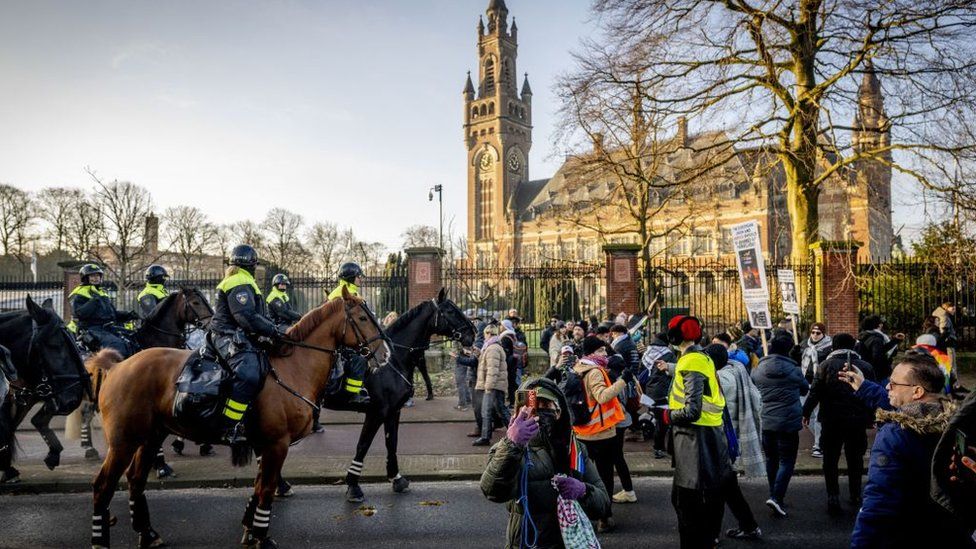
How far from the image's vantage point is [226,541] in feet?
19.8

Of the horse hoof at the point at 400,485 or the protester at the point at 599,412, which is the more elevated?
the protester at the point at 599,412

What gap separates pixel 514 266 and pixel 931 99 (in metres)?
11.6

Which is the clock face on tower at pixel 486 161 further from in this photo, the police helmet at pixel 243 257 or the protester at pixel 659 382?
the police helmet at pixel 243 257

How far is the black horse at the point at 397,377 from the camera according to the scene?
747 cm

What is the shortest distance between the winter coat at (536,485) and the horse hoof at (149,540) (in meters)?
4.07

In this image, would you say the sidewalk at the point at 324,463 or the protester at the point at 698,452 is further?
the sidewalk at the point at 324,463

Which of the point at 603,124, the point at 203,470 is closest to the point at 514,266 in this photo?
the point at 603,124

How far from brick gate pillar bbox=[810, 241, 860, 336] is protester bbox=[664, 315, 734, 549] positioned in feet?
49.1

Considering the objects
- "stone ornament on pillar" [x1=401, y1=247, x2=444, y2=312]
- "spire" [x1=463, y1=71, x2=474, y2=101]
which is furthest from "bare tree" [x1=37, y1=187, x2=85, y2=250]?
"spire" [x1=463, y1=71, x2=474, y2=101]

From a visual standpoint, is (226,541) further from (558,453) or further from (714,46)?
(714,46)

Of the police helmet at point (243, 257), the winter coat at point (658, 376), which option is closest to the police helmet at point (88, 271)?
the police helmet at point (243, 257)

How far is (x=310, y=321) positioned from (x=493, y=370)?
4.30 meters

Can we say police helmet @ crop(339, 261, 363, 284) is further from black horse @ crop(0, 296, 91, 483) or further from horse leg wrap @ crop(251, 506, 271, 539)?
horse leg wrap @ crop(251, 506, 271, 539)

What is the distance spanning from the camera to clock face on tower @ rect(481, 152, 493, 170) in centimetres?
8905
